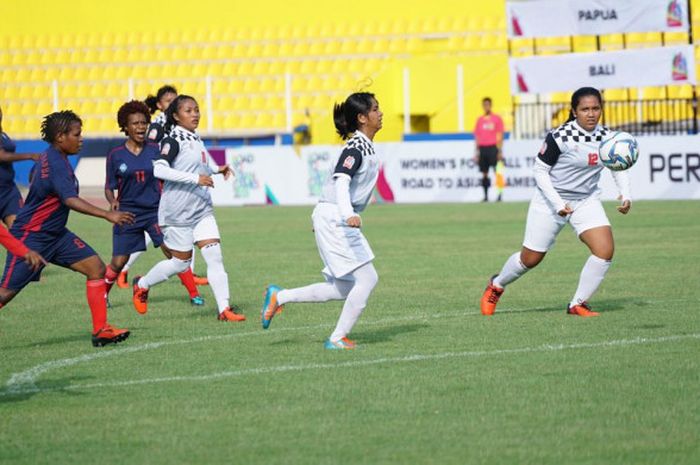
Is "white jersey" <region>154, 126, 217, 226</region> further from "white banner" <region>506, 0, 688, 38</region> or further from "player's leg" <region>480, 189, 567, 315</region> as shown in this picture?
"white banner" <region>506, 0, 688, 38</region>

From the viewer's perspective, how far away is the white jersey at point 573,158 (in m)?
10.8

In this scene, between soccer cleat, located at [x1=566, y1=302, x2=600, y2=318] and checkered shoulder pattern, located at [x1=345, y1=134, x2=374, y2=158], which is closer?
checkered shoulder pattern, located at [x1=345, y1=134, x2=374, y2=158]

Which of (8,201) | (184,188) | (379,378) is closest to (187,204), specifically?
(184,188)

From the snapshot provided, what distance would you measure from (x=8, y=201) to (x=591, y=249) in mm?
7134

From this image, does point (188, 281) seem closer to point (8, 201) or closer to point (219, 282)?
point (219, 282)

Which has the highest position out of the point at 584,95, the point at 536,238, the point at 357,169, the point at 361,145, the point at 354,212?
the point at 584,95

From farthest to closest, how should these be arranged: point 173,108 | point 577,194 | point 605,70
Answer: point 605,70
point 173,108
point 577,194

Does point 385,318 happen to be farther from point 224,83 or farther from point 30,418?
point 224,83

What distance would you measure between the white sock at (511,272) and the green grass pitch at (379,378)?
0.94 ft

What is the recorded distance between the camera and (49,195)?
9594 mm

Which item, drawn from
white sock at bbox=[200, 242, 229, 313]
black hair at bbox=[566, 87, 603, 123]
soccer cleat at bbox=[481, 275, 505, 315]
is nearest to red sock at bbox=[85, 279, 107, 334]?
white sock at bbox=[200, 242, 229, 313]

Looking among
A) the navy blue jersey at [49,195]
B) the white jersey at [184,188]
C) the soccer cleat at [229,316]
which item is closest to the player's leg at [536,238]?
the soccer cleat at [229,316]

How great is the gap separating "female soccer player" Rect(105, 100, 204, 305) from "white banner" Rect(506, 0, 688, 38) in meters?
16.6

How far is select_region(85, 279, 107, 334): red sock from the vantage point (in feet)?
32.1
